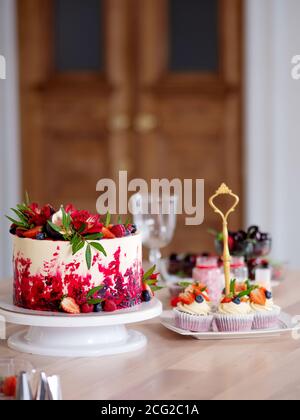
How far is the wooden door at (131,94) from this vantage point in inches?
169

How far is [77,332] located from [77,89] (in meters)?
2.90

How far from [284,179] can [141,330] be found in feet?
8.49

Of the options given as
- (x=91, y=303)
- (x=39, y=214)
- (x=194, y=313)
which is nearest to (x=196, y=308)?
(x=194, y=313)

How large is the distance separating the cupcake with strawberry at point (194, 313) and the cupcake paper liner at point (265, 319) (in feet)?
0.31

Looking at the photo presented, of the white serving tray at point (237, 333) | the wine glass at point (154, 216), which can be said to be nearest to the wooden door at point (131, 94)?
the wine glass at point (154, 216)

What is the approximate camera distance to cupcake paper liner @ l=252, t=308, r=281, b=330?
1718mm

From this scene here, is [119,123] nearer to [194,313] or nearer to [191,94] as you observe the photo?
[191,94]

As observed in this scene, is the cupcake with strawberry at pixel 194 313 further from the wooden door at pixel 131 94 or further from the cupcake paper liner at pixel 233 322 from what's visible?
the wooden door at pixel 131 94

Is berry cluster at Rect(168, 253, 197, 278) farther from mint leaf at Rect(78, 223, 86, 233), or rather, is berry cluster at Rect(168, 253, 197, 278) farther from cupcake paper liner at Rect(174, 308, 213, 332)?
mint leaf at Rect(78, 223, 86, 233)

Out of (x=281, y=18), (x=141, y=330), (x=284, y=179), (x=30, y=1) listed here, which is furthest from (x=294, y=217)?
(x=141, y=330)

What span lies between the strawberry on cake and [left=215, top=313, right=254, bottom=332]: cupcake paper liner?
181 millimetres

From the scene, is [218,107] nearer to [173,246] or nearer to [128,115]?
[128,115]

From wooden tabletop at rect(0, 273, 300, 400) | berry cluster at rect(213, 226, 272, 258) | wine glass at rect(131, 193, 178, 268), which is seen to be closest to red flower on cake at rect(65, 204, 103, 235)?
wooden tabletop at rect(0, 273, 300, 400)

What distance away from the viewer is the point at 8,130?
4.38 m
